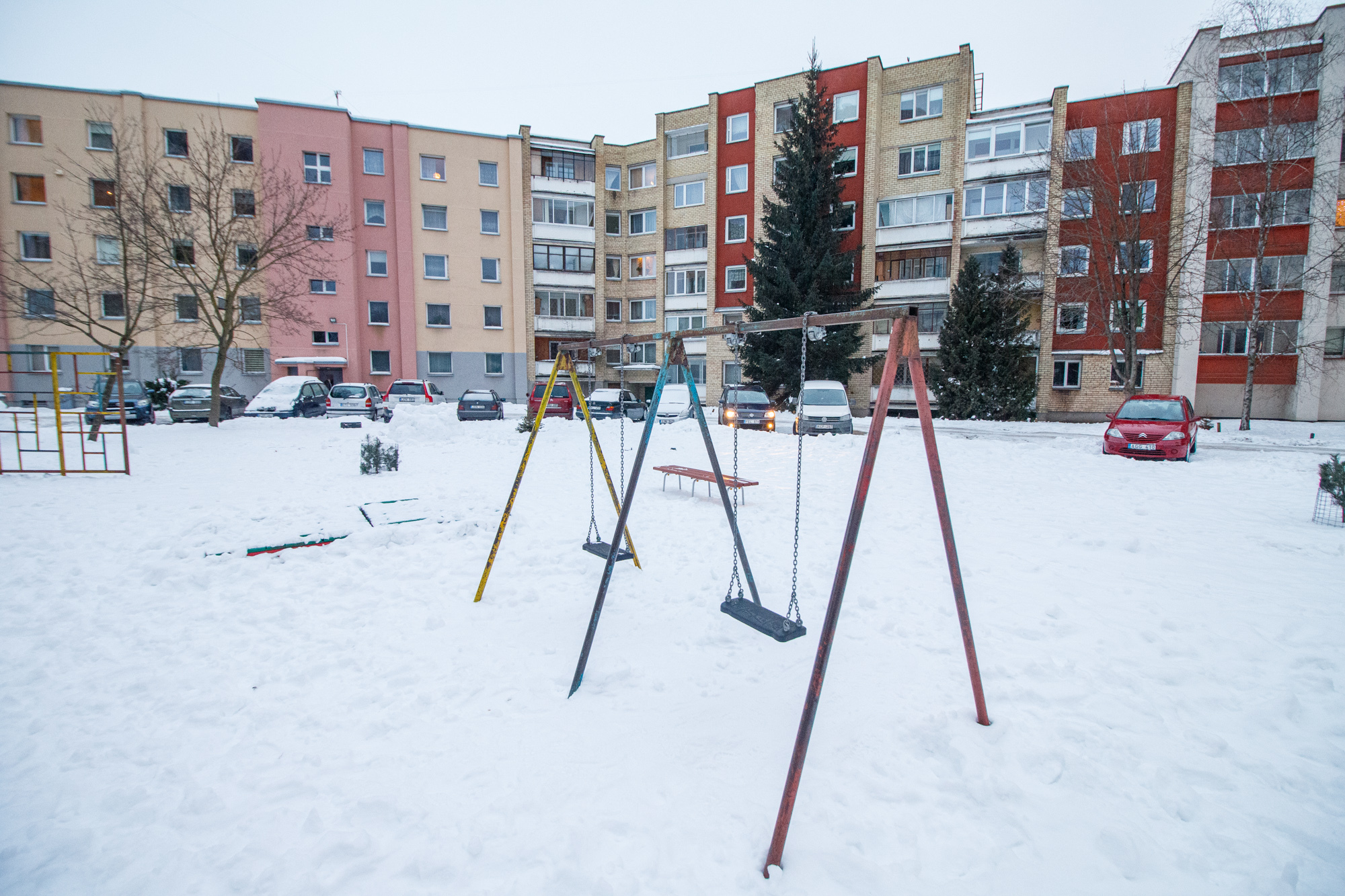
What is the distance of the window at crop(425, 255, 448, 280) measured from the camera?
115 feet

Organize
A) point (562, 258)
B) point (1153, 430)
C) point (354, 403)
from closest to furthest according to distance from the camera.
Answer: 1. point (1153, 430)
2. point (354, 403)
3. point (562, 258)

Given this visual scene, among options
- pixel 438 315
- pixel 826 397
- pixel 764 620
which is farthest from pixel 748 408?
pixel 438 315

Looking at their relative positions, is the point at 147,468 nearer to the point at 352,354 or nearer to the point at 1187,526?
the point at 1187,526

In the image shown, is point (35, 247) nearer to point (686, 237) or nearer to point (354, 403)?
point (354, 403)

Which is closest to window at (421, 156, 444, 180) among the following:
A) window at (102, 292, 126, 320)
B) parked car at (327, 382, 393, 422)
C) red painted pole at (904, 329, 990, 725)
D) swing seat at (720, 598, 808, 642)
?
window at (102, 292, 126, 320)

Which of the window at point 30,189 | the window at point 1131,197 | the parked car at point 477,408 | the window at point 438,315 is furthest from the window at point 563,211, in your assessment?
the window at point 1131,197

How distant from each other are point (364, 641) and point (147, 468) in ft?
35.3

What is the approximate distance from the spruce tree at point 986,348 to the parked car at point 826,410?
9.75 m

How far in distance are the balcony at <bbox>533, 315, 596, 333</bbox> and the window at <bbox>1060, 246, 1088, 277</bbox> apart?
83.0 feet

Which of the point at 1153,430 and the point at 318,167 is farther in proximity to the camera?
the point at 318,167

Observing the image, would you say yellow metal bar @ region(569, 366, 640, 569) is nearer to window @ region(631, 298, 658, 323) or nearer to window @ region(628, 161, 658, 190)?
window @ region(631, 298, 658, 323)

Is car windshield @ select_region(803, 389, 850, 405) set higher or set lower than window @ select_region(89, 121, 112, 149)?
lower

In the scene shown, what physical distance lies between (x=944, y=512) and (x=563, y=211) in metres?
38.1

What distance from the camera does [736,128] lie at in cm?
3422
